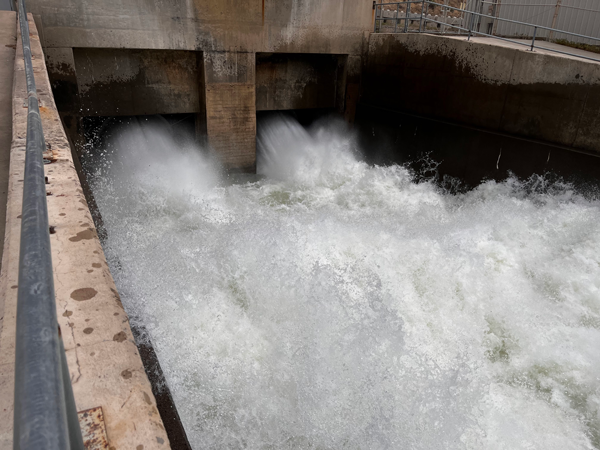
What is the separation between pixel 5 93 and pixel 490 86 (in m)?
7.47

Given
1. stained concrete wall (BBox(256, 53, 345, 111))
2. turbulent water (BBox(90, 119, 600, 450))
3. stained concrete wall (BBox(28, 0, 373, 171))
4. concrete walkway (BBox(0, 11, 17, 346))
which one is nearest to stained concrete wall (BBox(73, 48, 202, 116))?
stained concrete wall (BBox(28, 0, 373, 171))

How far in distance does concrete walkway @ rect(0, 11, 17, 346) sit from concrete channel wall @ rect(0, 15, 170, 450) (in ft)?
0.64

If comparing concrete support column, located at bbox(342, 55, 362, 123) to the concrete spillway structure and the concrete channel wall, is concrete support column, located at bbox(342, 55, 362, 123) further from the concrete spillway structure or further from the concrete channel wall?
the concrete channel wall

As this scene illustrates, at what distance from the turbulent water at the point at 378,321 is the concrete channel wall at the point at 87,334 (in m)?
1.14

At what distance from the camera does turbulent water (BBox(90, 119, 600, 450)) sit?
11.1 feet

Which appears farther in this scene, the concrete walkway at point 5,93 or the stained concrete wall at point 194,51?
the stained concrete wall at point 194,51

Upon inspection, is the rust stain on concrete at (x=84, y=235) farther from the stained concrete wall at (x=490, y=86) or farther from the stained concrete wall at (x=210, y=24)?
the stained concrete wall at (x=490, y=86)

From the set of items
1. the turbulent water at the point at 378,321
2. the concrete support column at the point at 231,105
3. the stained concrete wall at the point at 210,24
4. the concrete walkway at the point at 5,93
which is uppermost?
the stained concrete wall at the point at 210,24

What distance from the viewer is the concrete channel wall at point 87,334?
1.35m

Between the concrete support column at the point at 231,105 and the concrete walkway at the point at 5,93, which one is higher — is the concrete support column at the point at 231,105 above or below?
below

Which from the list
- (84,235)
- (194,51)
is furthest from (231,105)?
(84,235)

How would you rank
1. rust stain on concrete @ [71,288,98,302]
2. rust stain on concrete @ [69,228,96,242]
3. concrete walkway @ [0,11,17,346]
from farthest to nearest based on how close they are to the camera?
1. concrete walkway @ [0,11,17,346]
2. rust stain on concrete @ [69,228,96,242]
3. rust stain on concrete @ [71,288,98,302]

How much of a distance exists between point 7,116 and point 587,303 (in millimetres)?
6531

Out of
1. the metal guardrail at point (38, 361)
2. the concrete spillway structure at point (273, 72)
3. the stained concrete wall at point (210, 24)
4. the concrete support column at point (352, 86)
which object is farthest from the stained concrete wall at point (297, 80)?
the metal guardrail at point (38, 361)
